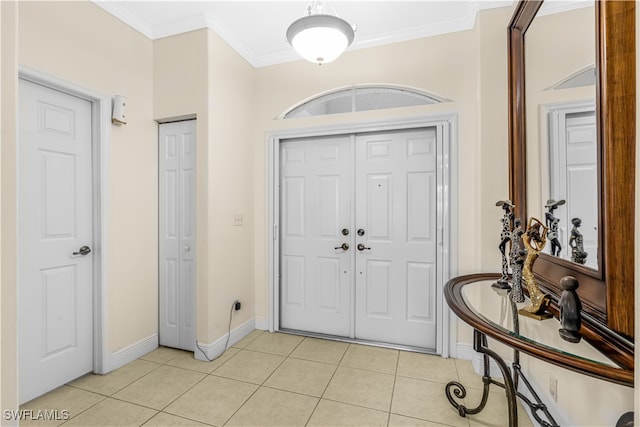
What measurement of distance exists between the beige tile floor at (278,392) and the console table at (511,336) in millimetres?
262

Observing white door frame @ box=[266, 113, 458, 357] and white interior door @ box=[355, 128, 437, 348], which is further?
white interior door @ box=[355, 128, 437, 348]

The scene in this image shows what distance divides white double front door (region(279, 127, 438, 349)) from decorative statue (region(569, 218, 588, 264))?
134cm

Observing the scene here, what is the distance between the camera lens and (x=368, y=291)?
9.45ft

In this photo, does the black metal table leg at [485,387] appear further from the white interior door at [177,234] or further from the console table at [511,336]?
the white interior door at [177,234]

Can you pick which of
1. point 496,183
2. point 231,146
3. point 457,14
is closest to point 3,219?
point 231,146

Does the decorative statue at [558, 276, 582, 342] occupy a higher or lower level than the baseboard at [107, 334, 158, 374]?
higher

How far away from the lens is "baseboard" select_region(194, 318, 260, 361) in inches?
99.2

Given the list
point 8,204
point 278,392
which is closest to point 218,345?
point 278,392

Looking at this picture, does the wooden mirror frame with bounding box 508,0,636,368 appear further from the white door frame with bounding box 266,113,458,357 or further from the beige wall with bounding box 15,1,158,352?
the beige wall with bounding box 15,1,158,352

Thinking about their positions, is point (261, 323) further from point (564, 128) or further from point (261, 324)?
point (564, 128)

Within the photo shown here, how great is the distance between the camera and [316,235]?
304 cm

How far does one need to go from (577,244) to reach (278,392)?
6.43ft

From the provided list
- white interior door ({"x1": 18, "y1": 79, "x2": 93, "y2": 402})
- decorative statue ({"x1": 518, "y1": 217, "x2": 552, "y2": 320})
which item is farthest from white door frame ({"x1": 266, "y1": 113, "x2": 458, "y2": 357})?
white interior door ({"x1": 18, "y1": 79, "x2": 93, "y2": 402})

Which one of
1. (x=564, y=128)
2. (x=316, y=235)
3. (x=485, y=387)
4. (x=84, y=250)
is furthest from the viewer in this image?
(x=316, y=235)
